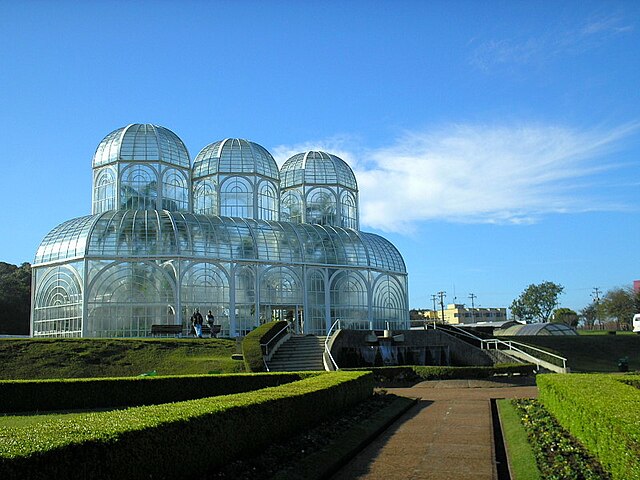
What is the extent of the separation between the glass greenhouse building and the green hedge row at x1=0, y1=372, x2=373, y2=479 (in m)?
28.0

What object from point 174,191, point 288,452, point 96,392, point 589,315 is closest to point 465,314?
point 589,315

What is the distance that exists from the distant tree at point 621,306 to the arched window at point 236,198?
60.7 metres

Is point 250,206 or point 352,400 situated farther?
point 250,206

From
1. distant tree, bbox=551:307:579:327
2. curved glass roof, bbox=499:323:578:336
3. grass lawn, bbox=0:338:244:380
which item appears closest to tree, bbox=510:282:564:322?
distant tree, bbox=551:307:579:327

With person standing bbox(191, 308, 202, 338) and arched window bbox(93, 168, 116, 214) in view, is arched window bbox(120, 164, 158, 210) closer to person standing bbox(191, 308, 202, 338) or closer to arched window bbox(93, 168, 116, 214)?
arched window bbox(93, 168, 116, 214)

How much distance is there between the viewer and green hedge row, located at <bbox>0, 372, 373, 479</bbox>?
6867 mm

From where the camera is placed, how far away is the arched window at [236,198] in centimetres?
4959

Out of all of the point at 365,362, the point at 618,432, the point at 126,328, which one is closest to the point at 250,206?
the point at 126,328

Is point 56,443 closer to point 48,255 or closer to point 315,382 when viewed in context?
point 315,382

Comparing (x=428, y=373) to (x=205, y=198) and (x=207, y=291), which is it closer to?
(x=207, y=291)

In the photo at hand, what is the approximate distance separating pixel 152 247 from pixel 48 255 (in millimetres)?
6921

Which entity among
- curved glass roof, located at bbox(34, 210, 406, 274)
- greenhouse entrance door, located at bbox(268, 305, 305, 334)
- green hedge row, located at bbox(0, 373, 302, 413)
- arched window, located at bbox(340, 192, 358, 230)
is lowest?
green hedge row, located at bbox(0, 373, 302, 413)

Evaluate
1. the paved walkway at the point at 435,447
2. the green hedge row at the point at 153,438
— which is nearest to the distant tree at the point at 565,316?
the paved walkway at the point at 435,447

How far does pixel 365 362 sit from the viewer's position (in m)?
36.0
